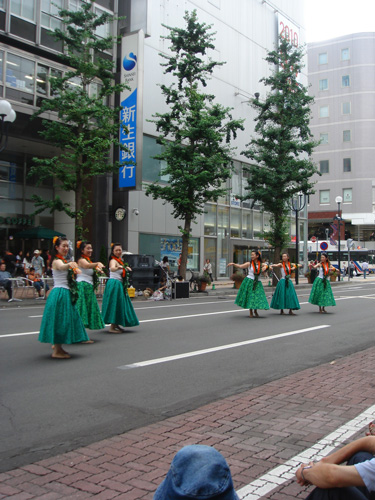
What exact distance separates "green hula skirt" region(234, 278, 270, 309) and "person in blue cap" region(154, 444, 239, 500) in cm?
1185

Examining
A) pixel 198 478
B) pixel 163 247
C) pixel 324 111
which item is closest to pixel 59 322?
pixel 198 478

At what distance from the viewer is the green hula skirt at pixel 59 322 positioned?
738 cm

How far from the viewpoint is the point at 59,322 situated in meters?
7.42

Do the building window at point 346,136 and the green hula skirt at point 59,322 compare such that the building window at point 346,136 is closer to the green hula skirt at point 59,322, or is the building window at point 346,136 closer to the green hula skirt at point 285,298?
the green hula skirt at point 285,298

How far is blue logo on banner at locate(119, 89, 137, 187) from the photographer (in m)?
25.1

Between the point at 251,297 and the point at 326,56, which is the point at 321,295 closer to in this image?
the point at 251,297

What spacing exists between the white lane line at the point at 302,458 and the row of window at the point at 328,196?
6490 centimetres

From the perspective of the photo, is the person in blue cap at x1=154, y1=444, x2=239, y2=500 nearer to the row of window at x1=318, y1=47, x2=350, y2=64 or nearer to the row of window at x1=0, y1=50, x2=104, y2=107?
the row of window at x1=0, y1=50, x2=104, y2=107

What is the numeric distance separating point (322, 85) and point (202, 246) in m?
47.0

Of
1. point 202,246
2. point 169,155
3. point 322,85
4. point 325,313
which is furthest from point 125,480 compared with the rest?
point 322,85

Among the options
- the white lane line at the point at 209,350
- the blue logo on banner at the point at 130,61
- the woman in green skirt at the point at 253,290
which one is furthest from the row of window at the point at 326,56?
the white lane line at the point at 209,350

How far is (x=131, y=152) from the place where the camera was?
2498cm

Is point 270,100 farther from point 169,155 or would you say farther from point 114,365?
point 114,365

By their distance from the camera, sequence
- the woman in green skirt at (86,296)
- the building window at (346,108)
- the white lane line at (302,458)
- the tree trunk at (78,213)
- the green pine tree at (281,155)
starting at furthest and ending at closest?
the building window at (346,108), the green pine tree at (281,155), the tree trunk at (78,213), the woman in green skirt at (86,296), the white lane line at (302,458)
